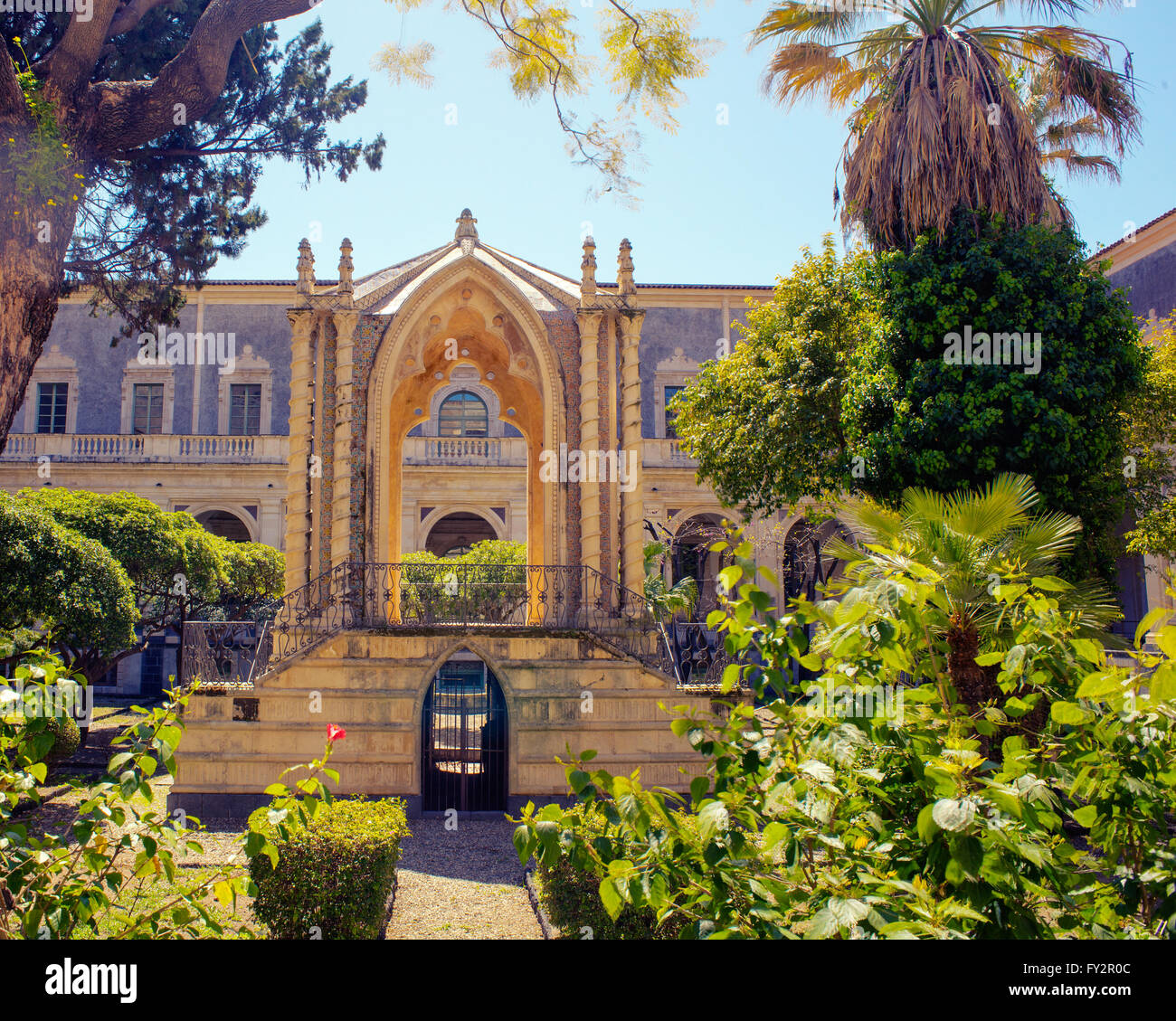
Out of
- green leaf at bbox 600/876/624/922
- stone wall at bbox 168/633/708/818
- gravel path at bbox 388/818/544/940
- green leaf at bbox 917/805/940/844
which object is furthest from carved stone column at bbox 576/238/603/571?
green leaf at bbox 917/805/940/844

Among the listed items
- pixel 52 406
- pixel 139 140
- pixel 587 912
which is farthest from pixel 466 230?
pixel 52 406

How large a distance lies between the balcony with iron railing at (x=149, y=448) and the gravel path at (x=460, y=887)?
22.5m

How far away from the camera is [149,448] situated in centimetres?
3216

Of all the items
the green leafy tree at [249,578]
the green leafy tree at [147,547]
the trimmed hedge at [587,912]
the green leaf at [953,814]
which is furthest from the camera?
the green leafy tree at [249,578]

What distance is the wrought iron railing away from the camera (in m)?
13.5

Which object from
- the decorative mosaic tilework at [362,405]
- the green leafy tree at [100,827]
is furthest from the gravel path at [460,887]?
the decorative mosaic tilework at [362,405]

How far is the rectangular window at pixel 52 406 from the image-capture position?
3409cm

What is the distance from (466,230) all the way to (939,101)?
26.3 ft

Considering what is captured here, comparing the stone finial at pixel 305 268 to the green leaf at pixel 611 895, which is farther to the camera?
the stone finial at pixel 305 268

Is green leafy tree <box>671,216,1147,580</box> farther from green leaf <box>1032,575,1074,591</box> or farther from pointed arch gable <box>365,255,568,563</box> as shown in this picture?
green leaf <box>1032,575,1074,591</box>

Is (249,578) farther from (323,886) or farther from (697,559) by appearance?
(323,886)

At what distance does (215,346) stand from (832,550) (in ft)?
105

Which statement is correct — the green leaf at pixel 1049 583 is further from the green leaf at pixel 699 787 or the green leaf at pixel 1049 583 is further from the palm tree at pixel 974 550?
the palm tree at pixel 974 550
